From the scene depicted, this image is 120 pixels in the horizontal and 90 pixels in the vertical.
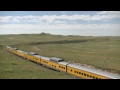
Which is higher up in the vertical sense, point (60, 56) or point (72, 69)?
point (72, 69)

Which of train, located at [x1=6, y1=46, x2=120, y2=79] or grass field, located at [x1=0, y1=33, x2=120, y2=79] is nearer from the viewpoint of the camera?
Answer: train, located at [x1=6, y1=46, x2=120, y2=79]

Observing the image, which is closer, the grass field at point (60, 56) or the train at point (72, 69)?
the train at point (72, 69)

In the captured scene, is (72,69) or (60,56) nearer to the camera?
(72,69)

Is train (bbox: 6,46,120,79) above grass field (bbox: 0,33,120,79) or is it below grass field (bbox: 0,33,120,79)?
above

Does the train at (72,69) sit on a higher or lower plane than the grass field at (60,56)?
higher
